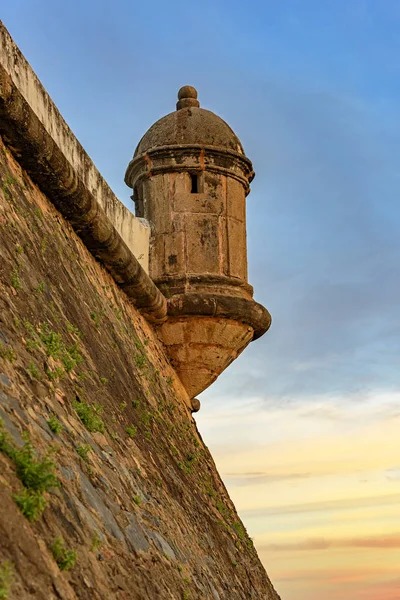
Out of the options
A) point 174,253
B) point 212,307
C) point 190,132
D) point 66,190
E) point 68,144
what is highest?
point 190,132

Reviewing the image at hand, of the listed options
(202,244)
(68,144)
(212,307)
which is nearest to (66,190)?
(68,144)

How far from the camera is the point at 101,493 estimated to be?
4031 mm

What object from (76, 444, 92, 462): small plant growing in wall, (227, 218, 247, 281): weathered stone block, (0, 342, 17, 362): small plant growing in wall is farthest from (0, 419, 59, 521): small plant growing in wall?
(227, 218, 247, 281): weathered stone block

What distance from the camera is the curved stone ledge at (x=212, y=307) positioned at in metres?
9.52

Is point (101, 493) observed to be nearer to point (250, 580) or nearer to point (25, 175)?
point (25, 175)

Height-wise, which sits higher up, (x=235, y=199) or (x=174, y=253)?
(x=235, y=199)

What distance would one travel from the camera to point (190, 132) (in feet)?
32.9

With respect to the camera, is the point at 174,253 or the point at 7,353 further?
the point at 174,253

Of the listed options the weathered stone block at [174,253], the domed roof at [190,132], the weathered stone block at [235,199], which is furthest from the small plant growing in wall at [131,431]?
the domed roof at [190,132]

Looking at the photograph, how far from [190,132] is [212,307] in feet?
6.82

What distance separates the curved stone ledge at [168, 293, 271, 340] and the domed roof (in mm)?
1785

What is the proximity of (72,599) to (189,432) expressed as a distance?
6.28 meters

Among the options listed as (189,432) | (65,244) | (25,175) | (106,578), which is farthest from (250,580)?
(106,578)

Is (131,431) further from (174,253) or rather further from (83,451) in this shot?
(174,253)
